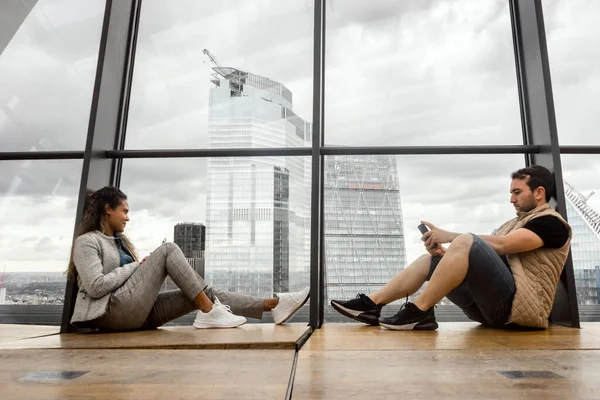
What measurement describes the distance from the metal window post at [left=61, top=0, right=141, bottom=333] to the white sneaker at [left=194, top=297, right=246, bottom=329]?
0.69 metres

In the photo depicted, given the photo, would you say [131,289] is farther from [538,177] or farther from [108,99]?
[538,177]

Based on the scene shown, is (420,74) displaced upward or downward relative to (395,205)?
upward

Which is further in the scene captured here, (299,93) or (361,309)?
(299,93)

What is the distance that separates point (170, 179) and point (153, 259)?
742 millimetres

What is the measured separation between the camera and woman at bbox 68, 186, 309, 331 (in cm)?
201

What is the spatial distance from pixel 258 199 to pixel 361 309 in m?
0.89

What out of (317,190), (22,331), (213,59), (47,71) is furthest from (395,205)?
(47,71)

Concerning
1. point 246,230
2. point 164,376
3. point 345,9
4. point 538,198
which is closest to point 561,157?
point 538,198

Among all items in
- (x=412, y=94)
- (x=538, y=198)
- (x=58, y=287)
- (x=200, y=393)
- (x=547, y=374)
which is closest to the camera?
(x=200, y=393)

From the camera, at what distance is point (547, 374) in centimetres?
98

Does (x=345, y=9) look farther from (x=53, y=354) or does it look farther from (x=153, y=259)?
(x=53, y=354)

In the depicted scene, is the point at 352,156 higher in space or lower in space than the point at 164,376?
higher

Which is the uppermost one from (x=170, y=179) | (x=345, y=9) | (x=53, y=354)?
(x=345, y=9)

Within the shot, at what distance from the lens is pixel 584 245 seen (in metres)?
2.47
